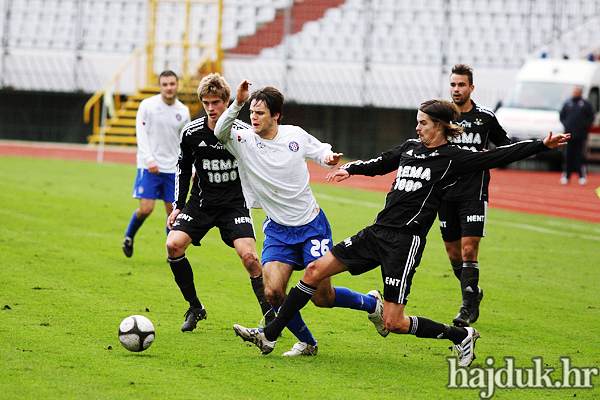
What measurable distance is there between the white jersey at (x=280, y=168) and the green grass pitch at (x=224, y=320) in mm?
1009

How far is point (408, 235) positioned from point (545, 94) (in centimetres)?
1942

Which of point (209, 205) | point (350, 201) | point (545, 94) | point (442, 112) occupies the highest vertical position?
point (545, 94)

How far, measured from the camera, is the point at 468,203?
262 inches

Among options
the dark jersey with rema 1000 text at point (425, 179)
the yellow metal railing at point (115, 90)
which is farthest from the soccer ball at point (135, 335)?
the yellow metal railing at point (115, 90)

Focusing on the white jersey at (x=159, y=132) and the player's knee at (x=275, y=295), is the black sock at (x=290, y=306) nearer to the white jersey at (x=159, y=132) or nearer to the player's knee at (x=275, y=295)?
the player's knee at (x=275, y=295)

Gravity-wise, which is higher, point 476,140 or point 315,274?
point 476,140

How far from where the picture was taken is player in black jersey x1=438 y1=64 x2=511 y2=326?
6559 millimetres

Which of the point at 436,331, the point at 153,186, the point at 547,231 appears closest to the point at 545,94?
the point at 547,231

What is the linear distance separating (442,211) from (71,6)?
28644mm

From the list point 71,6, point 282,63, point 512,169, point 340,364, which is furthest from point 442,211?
point 71,6

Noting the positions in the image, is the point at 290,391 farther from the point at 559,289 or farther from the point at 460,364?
the point at 559,289

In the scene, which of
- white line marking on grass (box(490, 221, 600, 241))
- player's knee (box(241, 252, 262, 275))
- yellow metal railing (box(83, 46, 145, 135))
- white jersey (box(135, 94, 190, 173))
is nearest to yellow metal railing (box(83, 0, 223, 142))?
yellow metal railing (box(83, 46, 145, 135))

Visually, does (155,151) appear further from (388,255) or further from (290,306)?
(388,255)

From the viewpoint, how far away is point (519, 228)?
42.2 feet
